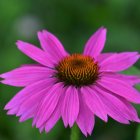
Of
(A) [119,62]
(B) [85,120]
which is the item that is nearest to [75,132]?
(B) [85,120]

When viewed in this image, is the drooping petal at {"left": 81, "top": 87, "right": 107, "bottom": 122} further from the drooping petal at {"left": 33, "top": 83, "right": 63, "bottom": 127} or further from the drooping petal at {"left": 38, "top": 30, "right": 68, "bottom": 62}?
the drooping petal at {"left": 38, "top": 30, "right": 68, "bottom": 62}

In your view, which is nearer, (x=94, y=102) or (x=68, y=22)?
(x=94, y=102)

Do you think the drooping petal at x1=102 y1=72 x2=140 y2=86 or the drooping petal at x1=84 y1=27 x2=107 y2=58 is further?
the drooping petal at x1=84 y1=27 x2=107 y2=58

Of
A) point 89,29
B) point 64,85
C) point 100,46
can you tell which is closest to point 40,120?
point 64,85

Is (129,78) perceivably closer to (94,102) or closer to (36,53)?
(94,102)

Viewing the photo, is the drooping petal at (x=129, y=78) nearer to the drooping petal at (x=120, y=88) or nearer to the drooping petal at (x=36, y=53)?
the drooping petal at (x=120, y=88)

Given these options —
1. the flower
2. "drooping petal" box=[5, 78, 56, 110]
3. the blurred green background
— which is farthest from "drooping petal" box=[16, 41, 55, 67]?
the blurred green background
